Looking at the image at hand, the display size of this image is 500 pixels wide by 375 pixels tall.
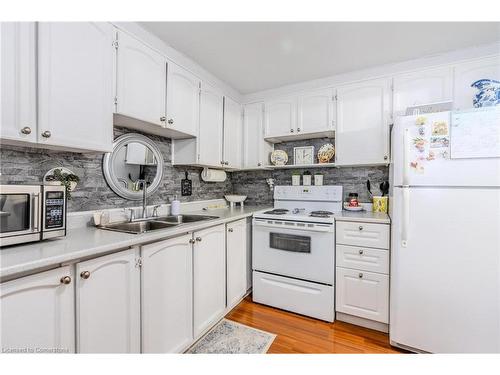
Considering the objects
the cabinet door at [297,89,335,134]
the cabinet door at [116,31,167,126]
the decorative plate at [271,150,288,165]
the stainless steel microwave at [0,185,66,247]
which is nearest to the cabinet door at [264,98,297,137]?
the cabinet door at [297,89,335,134]

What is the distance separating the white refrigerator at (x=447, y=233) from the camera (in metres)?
1.41

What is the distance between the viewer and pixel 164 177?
2287 millimetres

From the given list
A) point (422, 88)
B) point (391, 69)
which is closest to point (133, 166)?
point (391, 69)

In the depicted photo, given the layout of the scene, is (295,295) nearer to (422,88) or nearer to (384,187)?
(384,187)

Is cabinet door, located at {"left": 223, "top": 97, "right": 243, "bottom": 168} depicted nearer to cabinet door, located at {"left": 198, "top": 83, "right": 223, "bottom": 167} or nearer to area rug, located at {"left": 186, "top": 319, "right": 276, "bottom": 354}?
cabinet door, located at {"left": 198, "top": 83, "right": 223, "bottom": 167}

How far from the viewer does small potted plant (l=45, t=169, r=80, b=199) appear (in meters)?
1.43

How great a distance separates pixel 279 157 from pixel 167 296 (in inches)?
78.1

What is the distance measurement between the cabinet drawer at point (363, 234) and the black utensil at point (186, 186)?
158cm

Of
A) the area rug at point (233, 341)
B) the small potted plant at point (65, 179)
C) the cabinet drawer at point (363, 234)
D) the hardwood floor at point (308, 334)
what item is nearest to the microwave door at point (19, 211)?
the small potted plant at point (65, 179)

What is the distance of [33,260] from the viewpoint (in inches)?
34.3

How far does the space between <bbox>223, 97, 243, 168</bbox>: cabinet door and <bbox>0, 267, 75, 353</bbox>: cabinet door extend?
6.34 feet

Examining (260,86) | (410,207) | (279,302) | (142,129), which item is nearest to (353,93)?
(260,86)

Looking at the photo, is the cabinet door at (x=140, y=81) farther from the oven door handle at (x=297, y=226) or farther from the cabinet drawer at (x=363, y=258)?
the cabinet drawer at (x=363, y=258)
